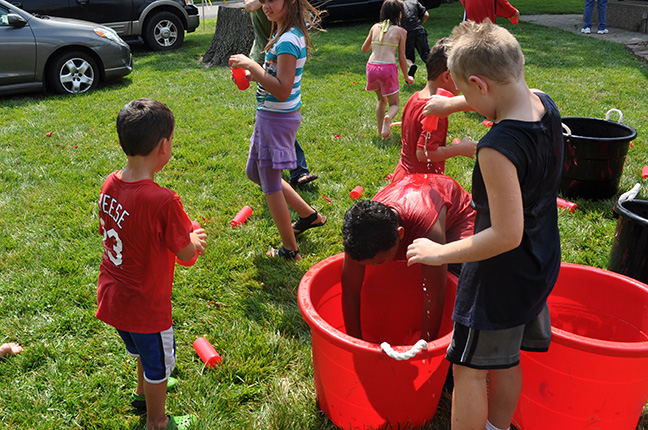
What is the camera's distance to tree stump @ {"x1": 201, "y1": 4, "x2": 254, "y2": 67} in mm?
10172

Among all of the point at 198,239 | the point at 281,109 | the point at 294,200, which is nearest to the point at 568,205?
the point at 294,200

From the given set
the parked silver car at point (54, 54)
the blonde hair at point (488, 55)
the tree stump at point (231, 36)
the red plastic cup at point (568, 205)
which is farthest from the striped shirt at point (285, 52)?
the tree stump at point (231, 36)

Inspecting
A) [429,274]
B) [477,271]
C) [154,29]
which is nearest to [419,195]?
[429,274]

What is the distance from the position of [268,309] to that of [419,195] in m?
1.22

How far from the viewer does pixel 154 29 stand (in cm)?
1129

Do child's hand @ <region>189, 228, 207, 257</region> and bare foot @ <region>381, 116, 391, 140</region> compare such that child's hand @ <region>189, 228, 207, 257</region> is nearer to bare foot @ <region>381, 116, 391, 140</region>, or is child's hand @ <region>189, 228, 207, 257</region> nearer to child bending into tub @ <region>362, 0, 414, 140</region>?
bare foot @ <region>381, 116, 391, 140</region>

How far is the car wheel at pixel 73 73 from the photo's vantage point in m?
8.17

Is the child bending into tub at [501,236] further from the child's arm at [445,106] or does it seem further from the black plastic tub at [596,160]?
the black plastic tub at [596,160]

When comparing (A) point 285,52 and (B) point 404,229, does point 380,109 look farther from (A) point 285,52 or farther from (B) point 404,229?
(B) point 404,229

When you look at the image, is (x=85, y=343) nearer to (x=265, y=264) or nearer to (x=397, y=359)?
(x=265, y=264)

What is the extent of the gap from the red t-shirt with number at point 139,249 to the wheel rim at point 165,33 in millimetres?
10391

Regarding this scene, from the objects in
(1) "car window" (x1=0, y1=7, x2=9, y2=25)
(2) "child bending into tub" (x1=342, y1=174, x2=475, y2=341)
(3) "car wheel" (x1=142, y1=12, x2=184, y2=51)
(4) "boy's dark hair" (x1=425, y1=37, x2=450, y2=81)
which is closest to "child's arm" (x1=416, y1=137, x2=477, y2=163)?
(2) "child bending into tub" (x1=342, y1=174, x2=475, y2=341)

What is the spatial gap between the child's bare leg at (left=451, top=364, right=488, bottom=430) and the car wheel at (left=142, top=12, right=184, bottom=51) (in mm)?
Result: 11065

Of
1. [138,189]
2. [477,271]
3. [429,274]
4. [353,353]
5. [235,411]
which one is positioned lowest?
[235,411]
